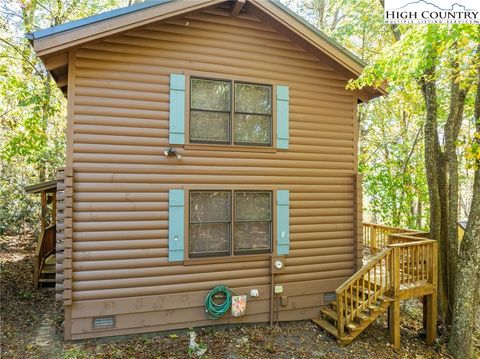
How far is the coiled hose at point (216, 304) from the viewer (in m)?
5.55

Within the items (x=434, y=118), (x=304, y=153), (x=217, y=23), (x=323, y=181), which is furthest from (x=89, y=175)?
(x=434, y=118)

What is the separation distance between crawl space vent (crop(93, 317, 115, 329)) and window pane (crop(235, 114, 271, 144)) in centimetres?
396

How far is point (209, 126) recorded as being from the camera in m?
5.80

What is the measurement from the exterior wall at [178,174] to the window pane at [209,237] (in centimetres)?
23

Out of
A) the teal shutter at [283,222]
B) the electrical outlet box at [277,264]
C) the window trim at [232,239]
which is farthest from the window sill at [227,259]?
the teal shutter at [283,222]

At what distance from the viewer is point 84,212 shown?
5039 mm

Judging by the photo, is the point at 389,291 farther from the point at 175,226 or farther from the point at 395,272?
the point at 175,226

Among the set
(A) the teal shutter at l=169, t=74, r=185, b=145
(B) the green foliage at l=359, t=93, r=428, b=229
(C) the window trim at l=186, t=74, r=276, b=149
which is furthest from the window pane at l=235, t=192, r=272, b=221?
(B) the green foliage at l=359, t=93, r=428, b=229

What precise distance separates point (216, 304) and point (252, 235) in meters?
1.48

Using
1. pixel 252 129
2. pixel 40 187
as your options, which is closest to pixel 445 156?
pixel 252 129

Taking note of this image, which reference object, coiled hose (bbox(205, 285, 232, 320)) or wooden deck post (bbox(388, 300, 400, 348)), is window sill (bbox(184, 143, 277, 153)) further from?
wooden deck post (bbox(388, 300, 400, 348))

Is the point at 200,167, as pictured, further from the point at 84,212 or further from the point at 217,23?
the point at 217,23

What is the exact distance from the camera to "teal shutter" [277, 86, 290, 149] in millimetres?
6164

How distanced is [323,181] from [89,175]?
4.66 metres
